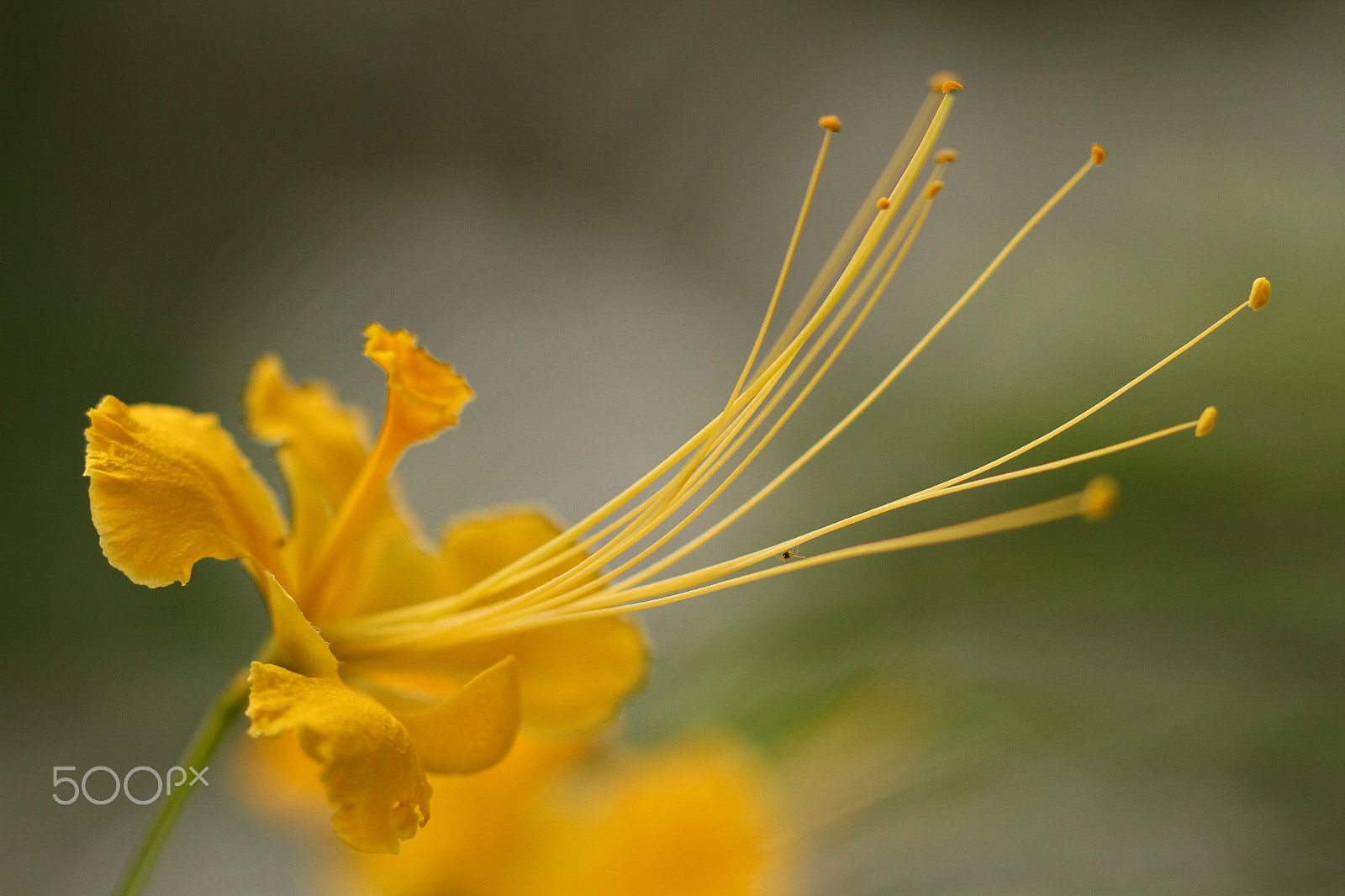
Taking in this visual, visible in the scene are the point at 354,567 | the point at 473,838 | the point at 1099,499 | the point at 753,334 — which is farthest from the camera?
the point at 753,334

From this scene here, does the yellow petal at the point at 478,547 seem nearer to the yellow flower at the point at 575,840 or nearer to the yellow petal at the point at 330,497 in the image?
the yellow petal at the point at 330,497

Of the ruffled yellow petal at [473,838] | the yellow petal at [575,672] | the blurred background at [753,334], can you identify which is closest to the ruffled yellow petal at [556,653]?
the yellow petal at [575,672]

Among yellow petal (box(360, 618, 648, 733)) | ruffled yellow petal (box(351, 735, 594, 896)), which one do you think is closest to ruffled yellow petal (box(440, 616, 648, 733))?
yellow petal (box(360, 618, 648, 733))

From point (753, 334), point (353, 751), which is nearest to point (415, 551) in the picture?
point (353, 751)

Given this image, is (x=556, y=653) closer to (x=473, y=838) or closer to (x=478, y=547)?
(x=478, y=547)

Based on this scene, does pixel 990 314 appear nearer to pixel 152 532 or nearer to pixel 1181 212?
pixel 1181 212

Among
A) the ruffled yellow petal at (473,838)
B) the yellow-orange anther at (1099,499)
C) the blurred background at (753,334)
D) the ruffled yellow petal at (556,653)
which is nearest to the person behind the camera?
the yellow-orange anther at (1099,499)

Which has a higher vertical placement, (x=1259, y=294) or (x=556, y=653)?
(x=1259, y=294)
